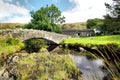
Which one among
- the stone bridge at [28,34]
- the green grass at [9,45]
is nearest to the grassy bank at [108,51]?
the stone bridge at [28,34]

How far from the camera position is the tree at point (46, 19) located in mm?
62500

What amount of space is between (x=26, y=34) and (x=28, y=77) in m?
27.9

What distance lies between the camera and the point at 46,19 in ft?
210

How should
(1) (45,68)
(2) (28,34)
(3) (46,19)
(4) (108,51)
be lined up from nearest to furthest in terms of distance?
(1) (45,68), (4) (108,51), (2) (28,34), (3) (46,19)

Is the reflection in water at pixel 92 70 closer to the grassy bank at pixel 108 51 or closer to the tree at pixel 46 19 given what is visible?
the grassy bank at pixel 108 51

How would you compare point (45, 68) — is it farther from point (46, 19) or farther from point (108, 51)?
point (46, 19)

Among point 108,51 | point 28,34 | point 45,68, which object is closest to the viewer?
point 45,68

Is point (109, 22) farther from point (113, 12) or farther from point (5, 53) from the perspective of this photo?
point (5, 53)

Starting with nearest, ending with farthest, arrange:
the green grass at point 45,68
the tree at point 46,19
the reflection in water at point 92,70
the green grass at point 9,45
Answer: the green grass at point 45,68
the reflection in water at point 92,70
the green grass at point 9,45
the tree at point 46,19

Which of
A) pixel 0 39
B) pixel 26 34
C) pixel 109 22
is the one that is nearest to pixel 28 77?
pixel 0 39

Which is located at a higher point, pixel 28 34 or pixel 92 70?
pixel 28 34

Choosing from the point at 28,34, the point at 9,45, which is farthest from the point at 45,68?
the point at 28,34

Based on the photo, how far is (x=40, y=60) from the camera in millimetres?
11703

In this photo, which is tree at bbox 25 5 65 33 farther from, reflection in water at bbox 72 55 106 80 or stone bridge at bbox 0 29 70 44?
reflection in water at bbox 72 55 106 80
